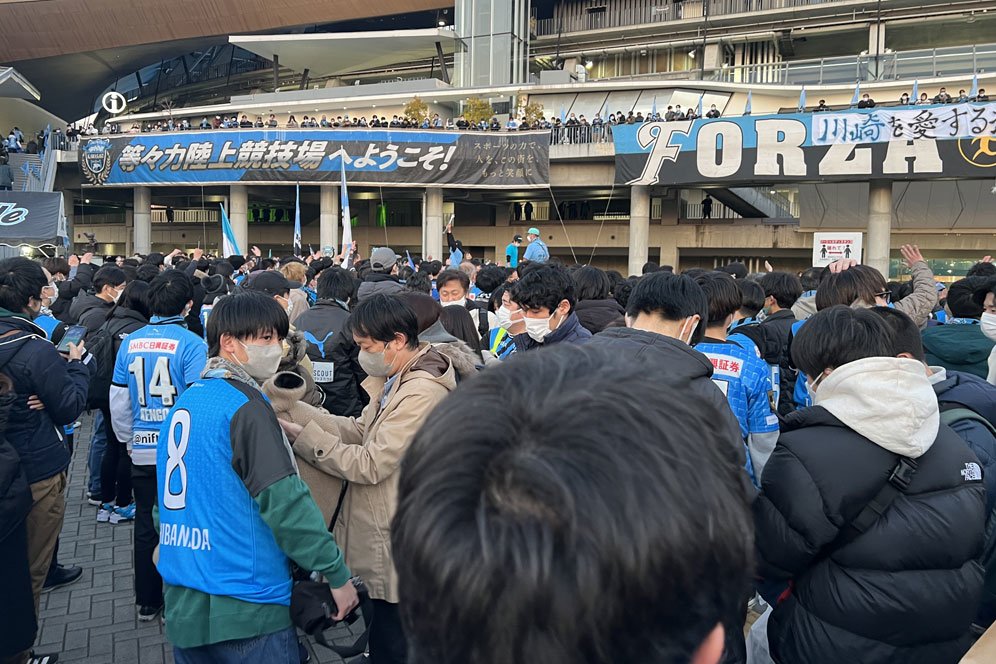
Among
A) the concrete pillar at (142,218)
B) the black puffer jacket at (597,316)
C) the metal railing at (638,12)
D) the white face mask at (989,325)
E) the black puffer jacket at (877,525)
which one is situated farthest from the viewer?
the metal railing at (638,12)

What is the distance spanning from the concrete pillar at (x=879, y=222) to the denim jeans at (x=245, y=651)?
2308cm

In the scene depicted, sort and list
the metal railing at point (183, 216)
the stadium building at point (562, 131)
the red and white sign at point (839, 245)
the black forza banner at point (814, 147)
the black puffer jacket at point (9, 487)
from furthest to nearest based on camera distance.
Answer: the metal railing at point (183, 216) < the stadium building at point (562, 131) < the black forza banner at point (814, 147) < the red and white sign at point (839, 245) < the black puffer jacket at point (9, 487)

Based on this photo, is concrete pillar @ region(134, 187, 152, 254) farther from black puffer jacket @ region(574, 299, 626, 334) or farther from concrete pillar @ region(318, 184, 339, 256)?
black puffer jacket @ region(574, 299, 626, 334)

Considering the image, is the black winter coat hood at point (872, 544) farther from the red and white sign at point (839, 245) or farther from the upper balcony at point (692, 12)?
the upper balcony at point (692, 12)

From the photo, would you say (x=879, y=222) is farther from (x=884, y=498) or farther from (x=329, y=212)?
(x=884, y=498)

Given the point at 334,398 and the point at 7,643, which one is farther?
the point at 334,398

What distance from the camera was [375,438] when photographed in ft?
9.05

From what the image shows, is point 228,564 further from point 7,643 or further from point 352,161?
point 352,161

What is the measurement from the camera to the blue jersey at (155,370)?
4.12 metres

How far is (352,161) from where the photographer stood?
24422 mm

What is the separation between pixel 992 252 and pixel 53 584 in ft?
88.2

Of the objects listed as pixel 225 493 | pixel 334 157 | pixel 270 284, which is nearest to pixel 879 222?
pixel 334 157

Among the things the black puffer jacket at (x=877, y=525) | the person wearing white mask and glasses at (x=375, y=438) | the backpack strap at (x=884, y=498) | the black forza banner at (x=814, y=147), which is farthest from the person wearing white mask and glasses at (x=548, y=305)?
the black forza banner at (x=814, y=147)

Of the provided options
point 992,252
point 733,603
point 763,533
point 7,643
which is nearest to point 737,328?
point 763,533
